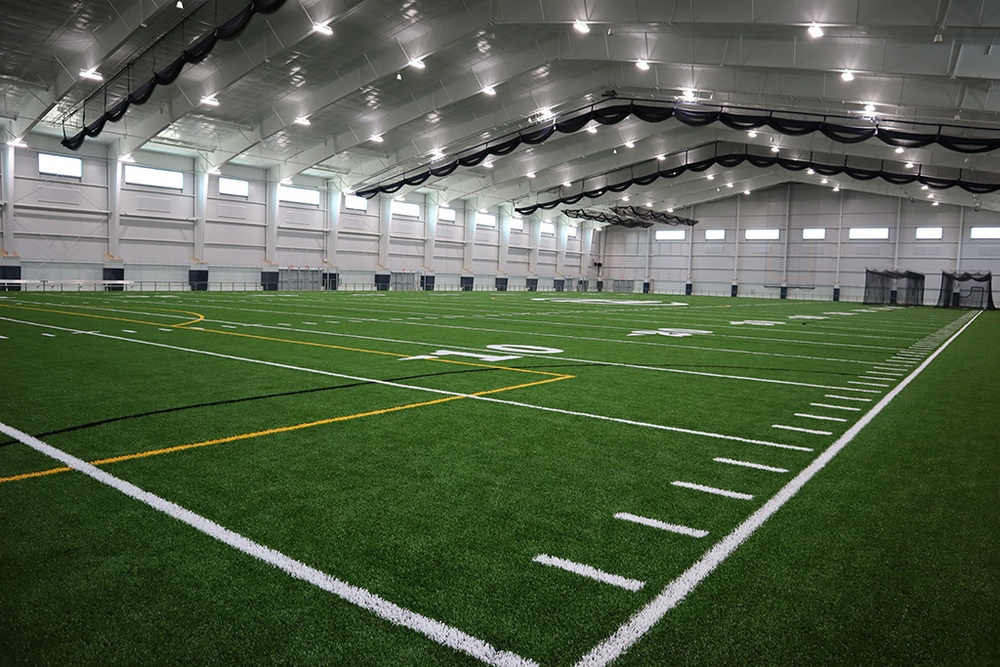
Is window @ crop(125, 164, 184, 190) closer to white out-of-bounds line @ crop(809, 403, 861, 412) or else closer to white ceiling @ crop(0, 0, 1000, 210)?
white ceiling @ crop(0, 0, 1000, 210)

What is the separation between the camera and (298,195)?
151ft

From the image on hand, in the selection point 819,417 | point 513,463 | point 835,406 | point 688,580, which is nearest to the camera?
point 688,580

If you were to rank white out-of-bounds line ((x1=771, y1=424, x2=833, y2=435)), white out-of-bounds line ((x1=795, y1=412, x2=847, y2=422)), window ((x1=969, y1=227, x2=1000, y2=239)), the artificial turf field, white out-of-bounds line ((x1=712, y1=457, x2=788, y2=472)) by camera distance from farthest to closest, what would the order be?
1. window ((x1=969, y1=227, x2=1000, y2=239))
2. white out-of-bounds line ((x1=795, y1=412, x2=847, y2=422))
3. white out-of-bounds line ((x1=771, y1=424, x2=833, y2=435))
4. white out-of-bounds line ((x1=712, y1=457, x2=788, y2=472))
5. the artificial turf field

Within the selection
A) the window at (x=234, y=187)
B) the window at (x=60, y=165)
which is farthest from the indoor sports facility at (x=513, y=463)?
the window at (x=234, y=187)

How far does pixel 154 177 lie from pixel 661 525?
42.3 meters

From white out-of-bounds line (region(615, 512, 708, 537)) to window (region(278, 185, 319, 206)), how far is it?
44.7 meters

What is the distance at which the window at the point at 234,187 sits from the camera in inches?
1661

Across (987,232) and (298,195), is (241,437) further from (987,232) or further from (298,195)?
(987,232)

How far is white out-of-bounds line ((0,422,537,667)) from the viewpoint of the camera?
98.1 inches

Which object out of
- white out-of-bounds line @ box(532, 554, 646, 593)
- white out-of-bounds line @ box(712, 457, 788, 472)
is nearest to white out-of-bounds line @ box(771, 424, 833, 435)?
white out-of-bounds line @ box(712, 457, 788, 472)

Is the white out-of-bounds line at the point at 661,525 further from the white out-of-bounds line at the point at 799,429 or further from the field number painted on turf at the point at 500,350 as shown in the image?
the field number painted on turf at the point at 500,350

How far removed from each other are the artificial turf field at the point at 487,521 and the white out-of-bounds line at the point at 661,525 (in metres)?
0.02

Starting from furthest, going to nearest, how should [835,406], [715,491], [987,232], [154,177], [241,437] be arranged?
1. [987,232]
2. [154,177]
3. [835,406]
4. [241,437]
5. [715,491]

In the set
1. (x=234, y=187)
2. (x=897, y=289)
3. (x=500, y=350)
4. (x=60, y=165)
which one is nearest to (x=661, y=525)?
(x=500, y=350)
